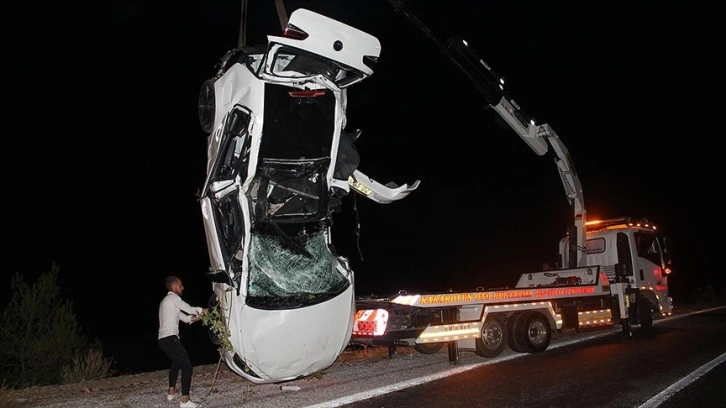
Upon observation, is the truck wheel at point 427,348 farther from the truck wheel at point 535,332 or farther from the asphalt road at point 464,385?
the truck wheel at point 535,332

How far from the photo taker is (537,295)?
11.3 m

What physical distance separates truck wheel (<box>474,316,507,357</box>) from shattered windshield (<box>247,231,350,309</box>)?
5433 mm

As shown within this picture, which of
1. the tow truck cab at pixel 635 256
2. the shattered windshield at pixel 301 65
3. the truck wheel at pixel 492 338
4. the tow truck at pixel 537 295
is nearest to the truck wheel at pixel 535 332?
the tow truck at pixel 537 295

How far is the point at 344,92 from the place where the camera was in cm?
578

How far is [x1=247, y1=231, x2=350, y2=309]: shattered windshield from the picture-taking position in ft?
17.2

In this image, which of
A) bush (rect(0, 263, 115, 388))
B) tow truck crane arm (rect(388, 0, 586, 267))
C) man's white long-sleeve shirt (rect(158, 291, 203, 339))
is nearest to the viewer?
man's white long-sleeve shirt (rect(158, 291, 203, 339))

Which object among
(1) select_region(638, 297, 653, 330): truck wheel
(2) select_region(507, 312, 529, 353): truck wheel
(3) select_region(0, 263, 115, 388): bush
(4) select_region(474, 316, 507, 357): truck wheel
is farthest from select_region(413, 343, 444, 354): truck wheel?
(3) select_region(0, 263, 115, 388): bush

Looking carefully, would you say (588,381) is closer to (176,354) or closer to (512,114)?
(176,354)

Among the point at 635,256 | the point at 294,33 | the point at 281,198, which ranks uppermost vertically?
the point at 294,33

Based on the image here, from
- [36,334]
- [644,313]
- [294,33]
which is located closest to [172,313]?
[294,33]

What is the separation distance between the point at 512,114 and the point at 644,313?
5669mm

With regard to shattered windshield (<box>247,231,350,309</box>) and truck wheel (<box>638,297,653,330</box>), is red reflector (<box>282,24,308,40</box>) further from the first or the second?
truck wheel (<box>638,297,653,330</box>)

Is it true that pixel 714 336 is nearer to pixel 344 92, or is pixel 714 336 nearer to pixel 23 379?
pixel 344 92

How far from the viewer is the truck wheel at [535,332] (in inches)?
425
